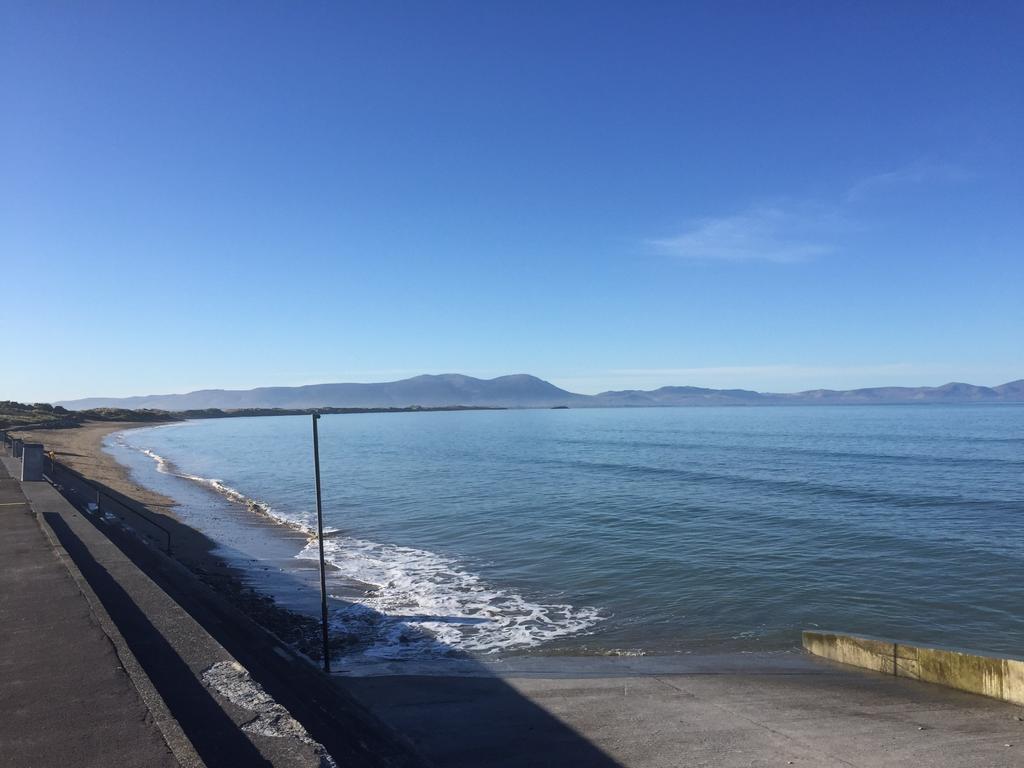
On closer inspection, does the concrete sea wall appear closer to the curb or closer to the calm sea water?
the calm sea water

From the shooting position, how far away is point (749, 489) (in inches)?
1347

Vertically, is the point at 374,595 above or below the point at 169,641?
below

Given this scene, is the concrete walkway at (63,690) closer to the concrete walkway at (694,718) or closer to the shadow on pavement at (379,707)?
the shadow on pavement at (379,707)

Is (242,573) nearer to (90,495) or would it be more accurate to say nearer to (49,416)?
(90,495)

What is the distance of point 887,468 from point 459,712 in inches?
1644

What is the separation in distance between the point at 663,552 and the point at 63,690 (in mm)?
16727

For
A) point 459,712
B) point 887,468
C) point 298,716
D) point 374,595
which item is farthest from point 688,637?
point 887,468

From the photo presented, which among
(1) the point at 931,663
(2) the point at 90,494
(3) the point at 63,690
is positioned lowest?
(1) the point at 931,663

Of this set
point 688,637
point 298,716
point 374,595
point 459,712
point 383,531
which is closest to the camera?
point 298,716

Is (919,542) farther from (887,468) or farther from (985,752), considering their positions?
(887,468)

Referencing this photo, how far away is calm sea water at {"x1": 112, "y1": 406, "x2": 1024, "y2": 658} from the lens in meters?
13.8

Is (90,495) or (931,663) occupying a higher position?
(90,495)

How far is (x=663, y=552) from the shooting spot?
66.9 feet

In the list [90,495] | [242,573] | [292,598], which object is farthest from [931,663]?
[90,495]
